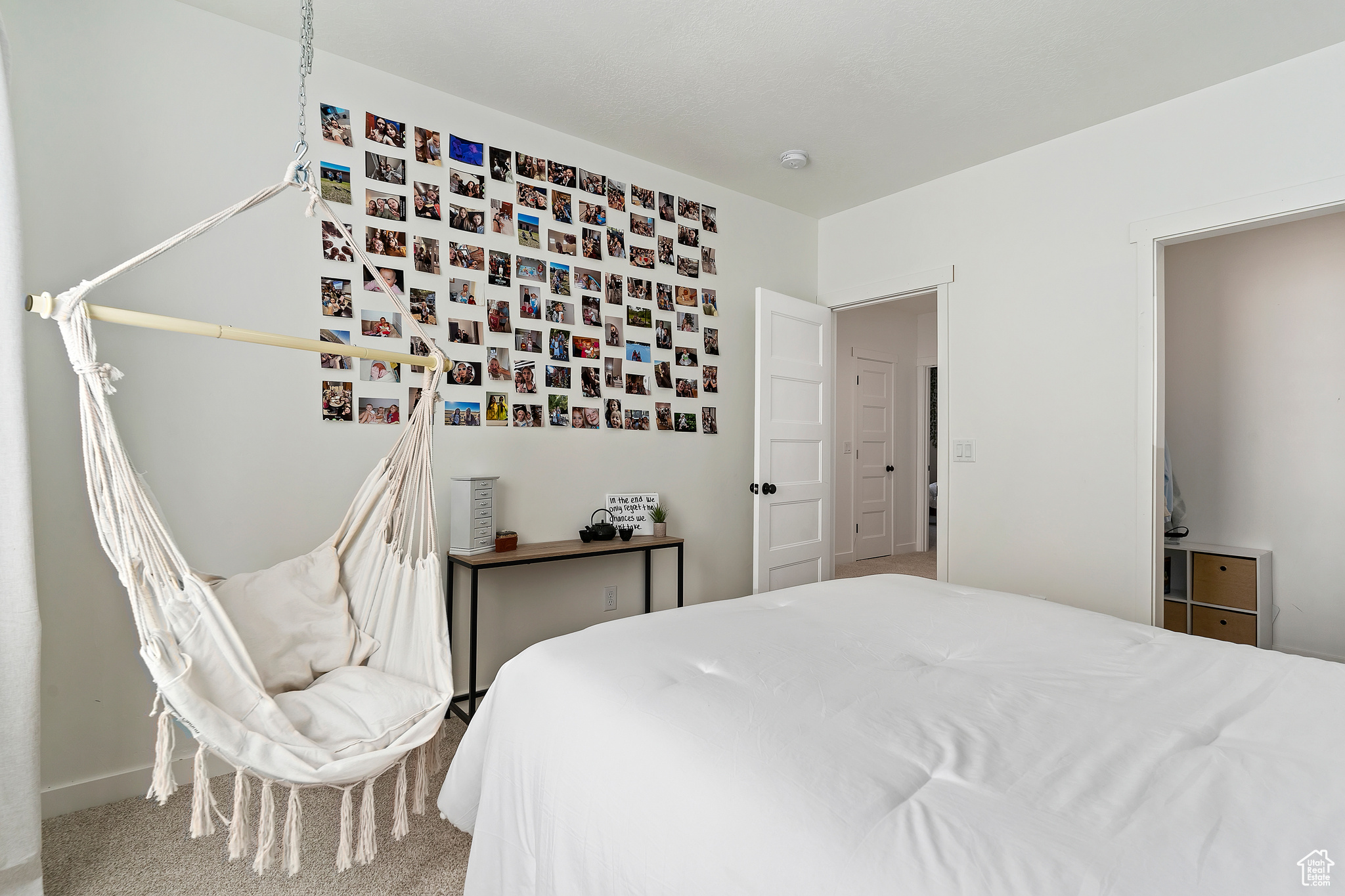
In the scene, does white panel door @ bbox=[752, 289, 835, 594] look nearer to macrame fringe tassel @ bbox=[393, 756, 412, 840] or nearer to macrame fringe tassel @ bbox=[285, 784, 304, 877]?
macrame fringe tassel @ bbox=[393, 756, 412, 840]

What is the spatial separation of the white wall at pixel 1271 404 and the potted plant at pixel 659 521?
2.99 metres

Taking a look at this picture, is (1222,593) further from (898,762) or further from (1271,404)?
(898,762)

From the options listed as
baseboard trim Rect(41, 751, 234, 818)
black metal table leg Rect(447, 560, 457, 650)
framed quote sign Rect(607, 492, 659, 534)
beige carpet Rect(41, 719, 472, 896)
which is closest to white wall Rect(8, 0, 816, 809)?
baseboard trim Rect(41, 751, 234, 818)

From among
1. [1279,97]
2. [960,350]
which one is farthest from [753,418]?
[1279,97]

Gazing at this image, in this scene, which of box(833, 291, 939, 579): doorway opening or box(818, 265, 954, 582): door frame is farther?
box(833, 291, 939, 579): doorway opening

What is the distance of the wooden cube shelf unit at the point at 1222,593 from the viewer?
3258 mm

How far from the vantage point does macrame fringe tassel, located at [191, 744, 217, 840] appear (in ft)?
4.41

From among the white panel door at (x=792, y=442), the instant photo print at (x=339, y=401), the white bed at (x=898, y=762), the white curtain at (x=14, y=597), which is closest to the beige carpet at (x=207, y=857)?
the white curtain at (x=14, y=597)

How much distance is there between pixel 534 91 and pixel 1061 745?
2874 millimetres

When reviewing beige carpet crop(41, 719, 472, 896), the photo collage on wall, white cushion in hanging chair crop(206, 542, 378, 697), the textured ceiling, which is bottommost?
beige carpet crop(41, 719, 472, 896)

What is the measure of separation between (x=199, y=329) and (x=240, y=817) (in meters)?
1.11

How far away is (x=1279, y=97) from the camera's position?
2510 millimetres

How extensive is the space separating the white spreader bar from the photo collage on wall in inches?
8.3

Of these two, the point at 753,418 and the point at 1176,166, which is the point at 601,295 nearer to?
the point at 753,418
